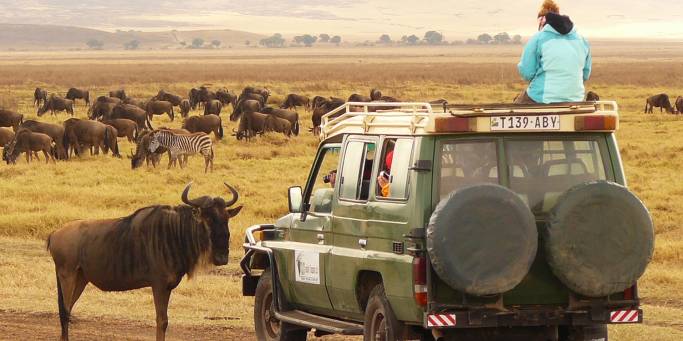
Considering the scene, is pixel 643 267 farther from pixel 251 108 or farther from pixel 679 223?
pixel 251 108

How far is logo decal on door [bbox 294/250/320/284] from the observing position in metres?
8.86

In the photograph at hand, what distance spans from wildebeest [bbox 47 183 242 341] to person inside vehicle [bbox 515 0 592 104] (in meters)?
3.03

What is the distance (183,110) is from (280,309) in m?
41.5

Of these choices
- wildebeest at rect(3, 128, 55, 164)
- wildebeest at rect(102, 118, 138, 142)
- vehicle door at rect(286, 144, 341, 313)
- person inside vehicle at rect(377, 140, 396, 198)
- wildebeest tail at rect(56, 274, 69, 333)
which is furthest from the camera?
wildebeest at rect(102, 118, 138, 142)

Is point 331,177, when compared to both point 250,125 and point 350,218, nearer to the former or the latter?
point 350,218

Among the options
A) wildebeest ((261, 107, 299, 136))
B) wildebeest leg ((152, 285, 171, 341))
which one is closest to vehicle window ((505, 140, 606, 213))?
wildebeest leg ((152, 285, 171, 341))

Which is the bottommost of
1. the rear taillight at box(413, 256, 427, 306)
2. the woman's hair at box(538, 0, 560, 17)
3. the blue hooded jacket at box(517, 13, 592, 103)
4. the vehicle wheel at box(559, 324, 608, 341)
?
the vehicle wheel at box(559, 324, 608, 341)

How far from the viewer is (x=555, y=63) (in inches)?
341

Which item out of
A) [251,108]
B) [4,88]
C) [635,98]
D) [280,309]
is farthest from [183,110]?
[280,309]

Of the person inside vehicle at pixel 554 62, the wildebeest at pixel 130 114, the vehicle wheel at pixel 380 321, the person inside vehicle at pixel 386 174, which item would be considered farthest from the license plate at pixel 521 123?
the wildebeest at pixel 130 114

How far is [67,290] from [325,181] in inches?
115

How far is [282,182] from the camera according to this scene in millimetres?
26078

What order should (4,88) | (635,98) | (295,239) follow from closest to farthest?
1. (295,239)
2. (635,98)
3. (4,88)

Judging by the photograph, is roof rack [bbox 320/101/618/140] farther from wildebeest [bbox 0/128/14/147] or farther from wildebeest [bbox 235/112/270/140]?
wildebeest [bbox 235/112/270/140]
